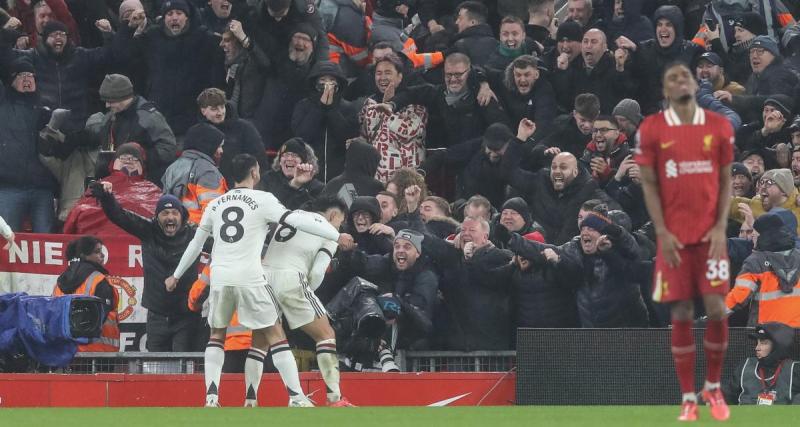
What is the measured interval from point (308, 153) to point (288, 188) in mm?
425

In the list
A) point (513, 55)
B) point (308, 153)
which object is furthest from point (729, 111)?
point (308, 153)

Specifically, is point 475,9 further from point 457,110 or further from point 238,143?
point 238,143

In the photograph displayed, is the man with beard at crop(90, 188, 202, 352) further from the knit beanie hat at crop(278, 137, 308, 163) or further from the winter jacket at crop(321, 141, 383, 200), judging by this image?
the winter jacket at crop(321, 141, 383, 200)

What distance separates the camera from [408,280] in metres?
16.0

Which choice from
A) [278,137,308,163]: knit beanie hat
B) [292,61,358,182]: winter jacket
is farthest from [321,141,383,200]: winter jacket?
[292,61,358,182]: winter jacket

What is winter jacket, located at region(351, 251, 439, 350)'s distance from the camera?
15.8 metres

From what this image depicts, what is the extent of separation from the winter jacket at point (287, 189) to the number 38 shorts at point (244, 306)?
9.55ft

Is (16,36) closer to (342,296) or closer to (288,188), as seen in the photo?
(288,188)

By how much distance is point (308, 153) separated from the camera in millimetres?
17516

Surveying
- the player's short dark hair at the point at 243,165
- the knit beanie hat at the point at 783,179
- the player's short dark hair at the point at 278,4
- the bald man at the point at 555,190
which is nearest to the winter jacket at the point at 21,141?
the player's short dark hair at the point at 278,4

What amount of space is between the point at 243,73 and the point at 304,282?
17.7 ft

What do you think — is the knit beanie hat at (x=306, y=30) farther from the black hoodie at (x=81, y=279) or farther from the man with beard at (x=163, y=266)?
the black hoodie at (x=81, y=279)

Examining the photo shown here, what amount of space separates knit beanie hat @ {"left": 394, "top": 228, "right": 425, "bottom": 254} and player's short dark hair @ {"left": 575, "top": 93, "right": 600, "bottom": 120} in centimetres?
270

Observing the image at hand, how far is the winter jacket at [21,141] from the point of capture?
18766 millimetres
